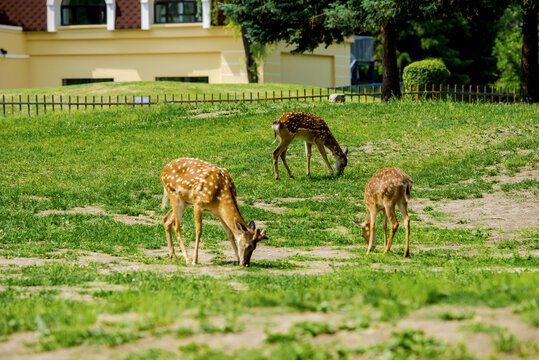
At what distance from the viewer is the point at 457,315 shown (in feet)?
20.6

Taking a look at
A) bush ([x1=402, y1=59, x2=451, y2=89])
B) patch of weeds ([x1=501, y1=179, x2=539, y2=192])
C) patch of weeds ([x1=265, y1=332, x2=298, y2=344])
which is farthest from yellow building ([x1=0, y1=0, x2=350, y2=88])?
patch of weeds ([x1=265, y1=332, x2=298, y2=344])

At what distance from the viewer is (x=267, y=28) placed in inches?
1254

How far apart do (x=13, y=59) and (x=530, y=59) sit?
29102mm

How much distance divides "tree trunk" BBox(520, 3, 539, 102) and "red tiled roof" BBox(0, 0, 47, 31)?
2788 cm

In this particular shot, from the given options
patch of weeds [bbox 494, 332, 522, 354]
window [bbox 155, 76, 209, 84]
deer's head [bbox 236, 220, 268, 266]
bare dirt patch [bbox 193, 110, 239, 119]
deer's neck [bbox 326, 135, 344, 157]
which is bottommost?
deer's head [bbox 236, 220, 268, 266]

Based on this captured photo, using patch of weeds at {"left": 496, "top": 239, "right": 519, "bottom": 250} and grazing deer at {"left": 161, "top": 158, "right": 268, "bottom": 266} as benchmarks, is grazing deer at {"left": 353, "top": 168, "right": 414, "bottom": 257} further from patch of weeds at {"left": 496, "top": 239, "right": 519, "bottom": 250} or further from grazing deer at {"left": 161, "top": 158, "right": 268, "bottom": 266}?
grazing deer at {"left": 161, "top": 158, "right": 268, "bottom": 266}

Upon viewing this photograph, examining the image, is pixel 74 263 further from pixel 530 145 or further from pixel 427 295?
pixel 530 145

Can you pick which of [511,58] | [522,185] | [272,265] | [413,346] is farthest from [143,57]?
[413,346]

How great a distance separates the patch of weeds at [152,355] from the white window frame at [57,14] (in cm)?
4069

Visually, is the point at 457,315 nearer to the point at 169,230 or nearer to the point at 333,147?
the point at 169,230

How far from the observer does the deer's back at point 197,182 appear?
37.3ft

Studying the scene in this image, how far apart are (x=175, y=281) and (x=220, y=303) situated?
Answer: 7.07 ft

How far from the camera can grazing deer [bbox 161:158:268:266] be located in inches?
436

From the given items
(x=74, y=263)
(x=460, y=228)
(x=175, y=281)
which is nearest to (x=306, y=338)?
(x=175, y=281)
